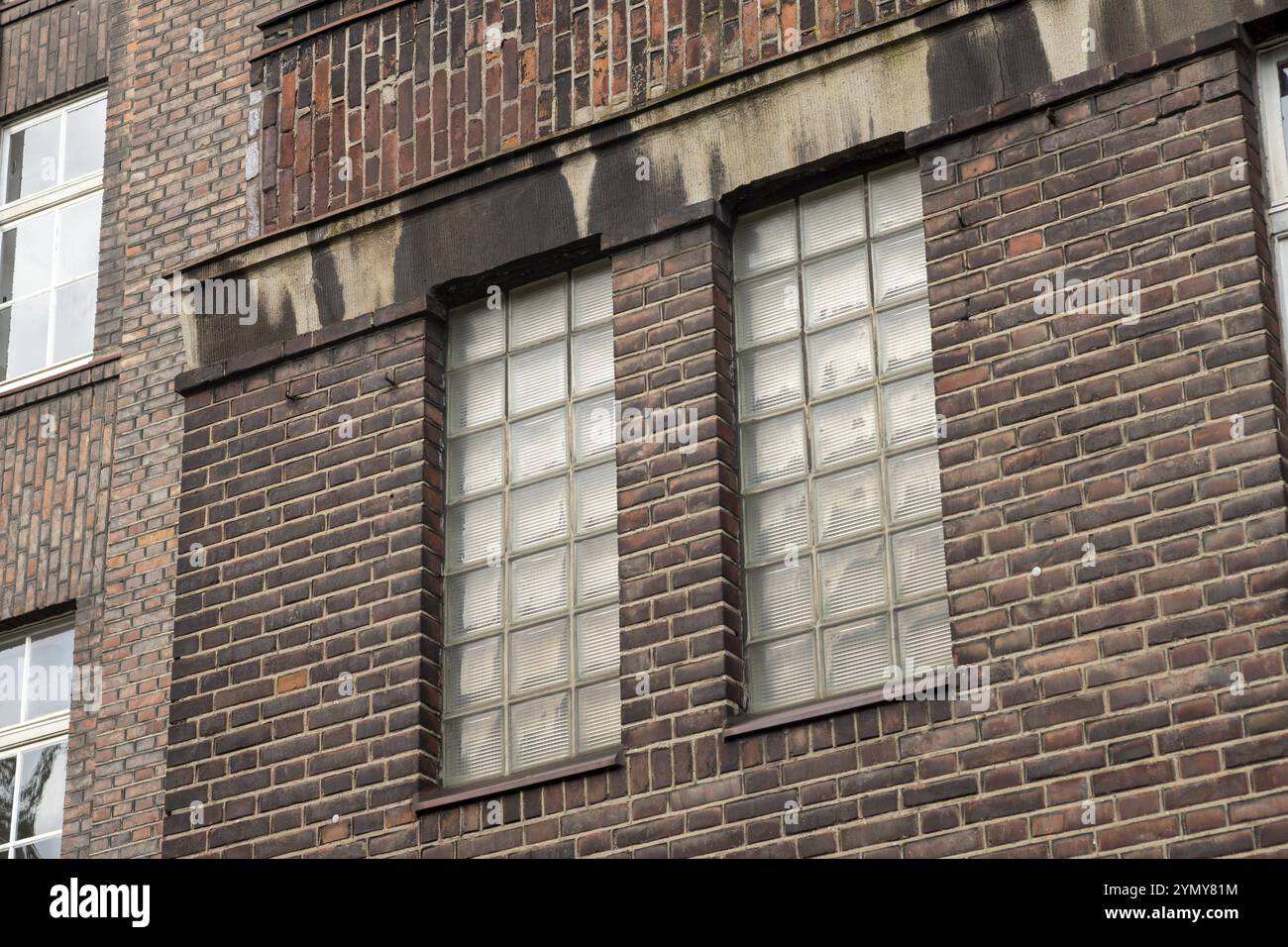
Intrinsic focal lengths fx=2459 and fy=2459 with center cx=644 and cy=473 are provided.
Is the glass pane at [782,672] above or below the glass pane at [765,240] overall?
below

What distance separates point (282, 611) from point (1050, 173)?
13.8ft

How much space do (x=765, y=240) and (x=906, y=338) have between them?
0.94 m

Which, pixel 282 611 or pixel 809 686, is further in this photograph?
pixel 282 611

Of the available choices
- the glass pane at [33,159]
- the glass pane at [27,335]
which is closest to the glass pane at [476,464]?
the glass pane at [27,335]

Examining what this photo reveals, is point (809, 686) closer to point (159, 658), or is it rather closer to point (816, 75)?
A: point (816, 75)

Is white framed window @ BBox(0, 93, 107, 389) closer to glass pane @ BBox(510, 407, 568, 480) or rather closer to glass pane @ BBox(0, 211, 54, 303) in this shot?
glass pane @ BBox(0, 211, 54, 303)

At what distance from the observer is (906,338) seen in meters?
10.8

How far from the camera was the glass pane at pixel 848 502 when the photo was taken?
1059 centimetres

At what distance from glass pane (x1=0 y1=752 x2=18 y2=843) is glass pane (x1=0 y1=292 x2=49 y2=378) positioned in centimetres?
242

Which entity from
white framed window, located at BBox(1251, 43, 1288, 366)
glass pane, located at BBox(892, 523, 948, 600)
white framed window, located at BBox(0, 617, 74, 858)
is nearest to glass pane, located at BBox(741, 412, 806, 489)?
glass pane, located at BBox(892, 523, 948, 600)

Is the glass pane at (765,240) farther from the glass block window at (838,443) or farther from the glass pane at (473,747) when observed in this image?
the glass pane at (473,747)

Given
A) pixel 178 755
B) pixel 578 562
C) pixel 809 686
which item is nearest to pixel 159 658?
pixel 178 755

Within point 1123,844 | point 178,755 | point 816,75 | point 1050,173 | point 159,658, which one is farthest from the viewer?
point 159,658

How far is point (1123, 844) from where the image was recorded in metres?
9.23
